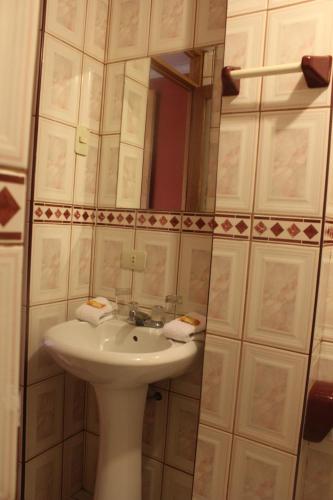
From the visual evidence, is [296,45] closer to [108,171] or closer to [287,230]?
[287,230]

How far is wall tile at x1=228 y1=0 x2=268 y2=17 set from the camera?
3.83 ft

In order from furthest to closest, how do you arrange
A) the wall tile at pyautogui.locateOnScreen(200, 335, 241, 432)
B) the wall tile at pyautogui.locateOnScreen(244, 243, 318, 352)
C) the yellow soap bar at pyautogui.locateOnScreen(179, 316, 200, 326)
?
the yellow soap bar at pyautogui.locateOnScreen(179, 316, 200, 326), the wall tile at pyautogui.locateOnScreen(200, 335, 241, 432), the wall tile at pyautogui.locateOnScreen(244, 243, 318, 352)

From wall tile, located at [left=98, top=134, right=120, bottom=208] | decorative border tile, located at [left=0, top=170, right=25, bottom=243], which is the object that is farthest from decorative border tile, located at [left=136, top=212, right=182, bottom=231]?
decorative border tile, located at [left=0, top=170, right=25, bottom=243]

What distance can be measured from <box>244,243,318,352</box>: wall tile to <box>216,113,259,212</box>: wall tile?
0.15 meters

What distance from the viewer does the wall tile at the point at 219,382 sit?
1254 millimetres

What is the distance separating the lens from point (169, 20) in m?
1.55

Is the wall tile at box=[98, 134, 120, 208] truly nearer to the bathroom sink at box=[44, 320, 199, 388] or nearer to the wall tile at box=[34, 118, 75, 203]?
the wall tile at box=[34, 118, 75, 203]

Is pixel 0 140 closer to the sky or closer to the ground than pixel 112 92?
closer to the ground

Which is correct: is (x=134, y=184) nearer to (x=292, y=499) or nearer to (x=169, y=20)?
(x=169, y=20)

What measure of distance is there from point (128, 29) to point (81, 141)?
1.67ft

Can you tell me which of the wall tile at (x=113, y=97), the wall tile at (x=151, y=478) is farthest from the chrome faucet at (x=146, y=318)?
the wall tile at (x=113, y=97)

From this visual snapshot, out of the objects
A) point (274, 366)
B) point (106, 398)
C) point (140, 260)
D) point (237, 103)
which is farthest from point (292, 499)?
point (237, 103)

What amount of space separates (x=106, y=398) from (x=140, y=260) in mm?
537

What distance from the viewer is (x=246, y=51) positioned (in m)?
1.20
